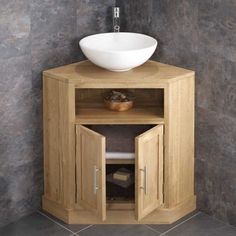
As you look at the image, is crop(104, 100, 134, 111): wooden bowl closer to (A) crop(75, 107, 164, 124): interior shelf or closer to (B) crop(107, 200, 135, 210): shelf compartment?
(A) crop(75, 107, 164, 124): interior shelf

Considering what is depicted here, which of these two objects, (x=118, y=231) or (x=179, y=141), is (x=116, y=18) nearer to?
(x=179, y=141)

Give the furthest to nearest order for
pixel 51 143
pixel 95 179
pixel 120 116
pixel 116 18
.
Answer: pixel 116 18 < pixel 51 143 < pixel 120 116 < pixel 95 179

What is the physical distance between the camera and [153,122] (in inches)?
138

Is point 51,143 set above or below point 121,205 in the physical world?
above

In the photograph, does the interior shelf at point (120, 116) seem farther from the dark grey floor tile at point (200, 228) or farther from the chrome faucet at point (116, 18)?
the dark grey floor tile at point (200, 228)

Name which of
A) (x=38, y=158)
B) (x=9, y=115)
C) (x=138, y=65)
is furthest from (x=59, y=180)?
(x=138, y=65)

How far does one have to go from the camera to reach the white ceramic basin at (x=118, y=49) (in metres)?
3.37

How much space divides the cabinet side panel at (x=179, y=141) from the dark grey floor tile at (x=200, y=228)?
127mm

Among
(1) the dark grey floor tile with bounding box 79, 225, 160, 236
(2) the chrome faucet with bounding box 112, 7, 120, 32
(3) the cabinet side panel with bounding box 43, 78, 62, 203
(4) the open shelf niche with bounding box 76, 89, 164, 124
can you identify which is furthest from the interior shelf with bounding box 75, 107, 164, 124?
(1) the dark grey floor tile with bounding box 79, 225, 160, 236

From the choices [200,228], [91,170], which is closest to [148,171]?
[91,170]

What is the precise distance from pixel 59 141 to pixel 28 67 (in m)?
0.41

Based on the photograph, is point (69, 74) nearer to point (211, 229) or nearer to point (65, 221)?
point (65, 221)

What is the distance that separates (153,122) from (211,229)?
0.64 m

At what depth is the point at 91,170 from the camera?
11.4ft
